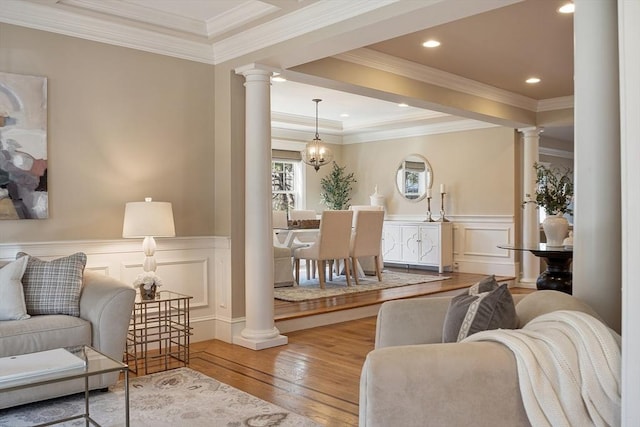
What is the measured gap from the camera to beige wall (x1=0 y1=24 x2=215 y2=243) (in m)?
3.90

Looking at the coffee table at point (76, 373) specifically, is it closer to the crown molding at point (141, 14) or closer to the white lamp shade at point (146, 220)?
the white lamp shade at point (146, 220)

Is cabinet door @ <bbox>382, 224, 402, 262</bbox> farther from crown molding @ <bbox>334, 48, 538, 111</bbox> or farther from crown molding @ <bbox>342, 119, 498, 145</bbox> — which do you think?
crown molding @ <bbox>334, 48, 538, 111</bbox>

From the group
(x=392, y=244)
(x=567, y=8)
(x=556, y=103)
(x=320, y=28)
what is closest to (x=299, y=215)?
(x=392, y=244)

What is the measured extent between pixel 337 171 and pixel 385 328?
25.5 ft

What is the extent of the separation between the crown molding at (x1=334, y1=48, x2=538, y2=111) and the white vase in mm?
1913

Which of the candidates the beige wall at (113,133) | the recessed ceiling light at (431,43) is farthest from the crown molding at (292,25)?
the recessed ceiling light at (431,43)

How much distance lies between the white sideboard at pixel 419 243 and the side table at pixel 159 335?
4.97 meters

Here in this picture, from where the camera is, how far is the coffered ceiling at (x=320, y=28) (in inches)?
140

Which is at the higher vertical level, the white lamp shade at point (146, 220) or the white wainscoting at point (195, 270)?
the white lamp shade at point (146, 220)

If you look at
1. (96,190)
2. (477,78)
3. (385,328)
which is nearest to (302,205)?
(477,78)

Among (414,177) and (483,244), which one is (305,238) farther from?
(483,244)

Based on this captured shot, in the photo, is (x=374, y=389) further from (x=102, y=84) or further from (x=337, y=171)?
(x=337, y=171)

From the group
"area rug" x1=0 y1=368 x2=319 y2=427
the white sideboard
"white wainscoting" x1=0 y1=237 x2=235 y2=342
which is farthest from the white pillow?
the white sideboard

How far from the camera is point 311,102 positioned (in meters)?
7.82
